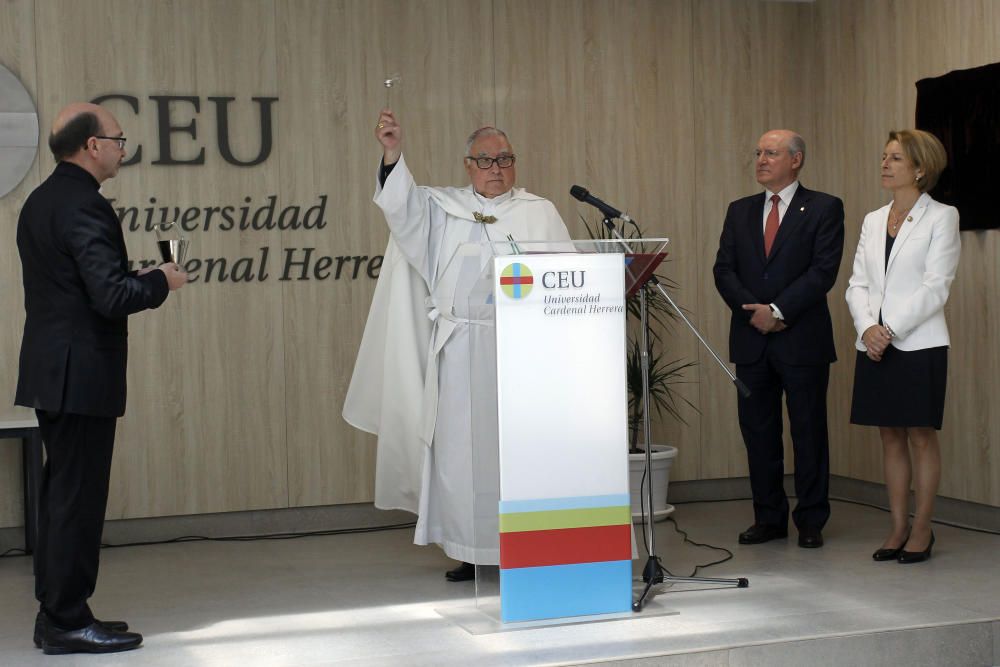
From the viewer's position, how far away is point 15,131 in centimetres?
567

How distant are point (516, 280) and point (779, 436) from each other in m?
2.16

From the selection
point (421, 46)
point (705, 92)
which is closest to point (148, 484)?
point (421, 46)

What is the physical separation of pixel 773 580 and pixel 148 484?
3129 millimetres

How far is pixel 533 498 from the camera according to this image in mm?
3930

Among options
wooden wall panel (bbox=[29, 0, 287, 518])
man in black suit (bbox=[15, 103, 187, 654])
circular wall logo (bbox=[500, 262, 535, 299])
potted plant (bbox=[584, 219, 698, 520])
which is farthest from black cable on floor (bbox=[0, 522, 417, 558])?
circular wall logo (bbox=[500, 262, 535, 299])

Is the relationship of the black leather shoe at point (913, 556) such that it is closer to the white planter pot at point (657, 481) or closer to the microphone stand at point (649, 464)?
the microphone stand at point (649, 464)

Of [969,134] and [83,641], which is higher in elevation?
[969,134]

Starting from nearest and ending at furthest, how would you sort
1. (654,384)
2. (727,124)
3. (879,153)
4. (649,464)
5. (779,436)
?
1. (649,464)
2. (779,436)
3. (879,153)
4. (654,384)
5. (727,124)

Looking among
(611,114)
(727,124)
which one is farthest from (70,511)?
(727,124)

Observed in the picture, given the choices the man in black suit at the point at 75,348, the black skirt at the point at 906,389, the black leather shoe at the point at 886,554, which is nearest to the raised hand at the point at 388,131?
the man in black suit at the point at 75,348

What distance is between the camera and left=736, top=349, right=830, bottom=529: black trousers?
533cm

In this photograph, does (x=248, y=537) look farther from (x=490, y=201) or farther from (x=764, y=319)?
(x=764, y=319)

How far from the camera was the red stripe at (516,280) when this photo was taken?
3.89 metres

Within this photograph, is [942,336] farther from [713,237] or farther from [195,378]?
[195,378]
